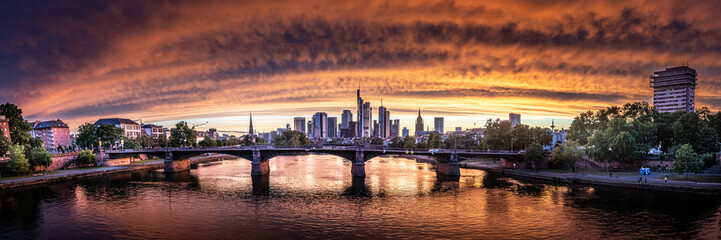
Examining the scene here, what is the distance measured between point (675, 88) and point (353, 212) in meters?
219

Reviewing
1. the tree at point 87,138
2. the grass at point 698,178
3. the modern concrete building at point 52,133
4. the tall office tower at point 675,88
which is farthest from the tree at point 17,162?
the tall office tower at point 675,88

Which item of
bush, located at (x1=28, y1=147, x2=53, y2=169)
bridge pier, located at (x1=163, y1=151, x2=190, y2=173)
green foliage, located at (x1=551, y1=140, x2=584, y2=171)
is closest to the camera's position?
green foliage, located at (x1=551, y1=140, x2=584, y2=171)

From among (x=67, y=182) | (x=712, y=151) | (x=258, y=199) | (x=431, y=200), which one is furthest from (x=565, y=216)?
(x=67, y=182)

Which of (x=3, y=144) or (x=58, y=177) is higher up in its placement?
(x=3, y=144)

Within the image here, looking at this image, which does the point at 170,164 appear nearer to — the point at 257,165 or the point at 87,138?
the point at 257,165

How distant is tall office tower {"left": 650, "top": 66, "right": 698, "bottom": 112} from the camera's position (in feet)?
580

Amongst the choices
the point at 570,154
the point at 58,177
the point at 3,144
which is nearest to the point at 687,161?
the point at 570,154

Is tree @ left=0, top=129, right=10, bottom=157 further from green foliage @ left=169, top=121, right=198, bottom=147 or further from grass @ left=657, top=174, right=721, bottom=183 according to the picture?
grass @ left=657, top=174, right=721, bottom=183

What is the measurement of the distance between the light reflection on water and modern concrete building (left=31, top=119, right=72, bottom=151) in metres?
157

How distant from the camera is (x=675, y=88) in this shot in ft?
596

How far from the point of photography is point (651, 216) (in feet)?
137

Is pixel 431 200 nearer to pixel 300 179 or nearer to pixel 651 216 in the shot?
pixel 651 216

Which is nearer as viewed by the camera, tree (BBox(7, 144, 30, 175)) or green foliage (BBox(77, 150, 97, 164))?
tree (BBox(7, 144, 30, 175))

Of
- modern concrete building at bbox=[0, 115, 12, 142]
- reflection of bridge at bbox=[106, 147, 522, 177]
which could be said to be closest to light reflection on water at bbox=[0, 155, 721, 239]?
reflection of bridge at bbox=[106, 147, 522, 177]
